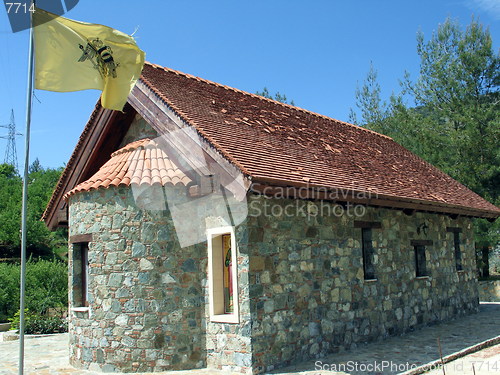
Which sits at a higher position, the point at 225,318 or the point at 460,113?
the point at 460,113

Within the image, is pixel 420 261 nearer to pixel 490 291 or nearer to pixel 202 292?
pixel 202 292

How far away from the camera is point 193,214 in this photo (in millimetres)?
9039

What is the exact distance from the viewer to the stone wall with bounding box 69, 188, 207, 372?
27.7 ft

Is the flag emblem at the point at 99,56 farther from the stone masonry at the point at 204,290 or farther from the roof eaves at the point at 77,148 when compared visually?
the roof eaves at the point at 77,148

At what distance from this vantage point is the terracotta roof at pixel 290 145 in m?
8.80

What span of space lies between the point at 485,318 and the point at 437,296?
1.99 meters

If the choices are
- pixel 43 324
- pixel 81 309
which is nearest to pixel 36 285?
pixel 43 324

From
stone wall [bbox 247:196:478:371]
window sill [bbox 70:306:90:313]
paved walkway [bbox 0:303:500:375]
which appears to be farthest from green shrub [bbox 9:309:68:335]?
stone wall [bbox 247:196:478:371]

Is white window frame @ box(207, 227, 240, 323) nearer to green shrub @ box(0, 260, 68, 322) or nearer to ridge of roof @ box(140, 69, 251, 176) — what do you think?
ridge of roof @ box(140, 69, 251, 176)

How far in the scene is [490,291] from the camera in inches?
837

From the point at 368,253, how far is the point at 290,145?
9.46 ft

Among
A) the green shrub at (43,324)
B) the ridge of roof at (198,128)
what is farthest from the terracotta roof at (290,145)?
the green shrub at (43,324)

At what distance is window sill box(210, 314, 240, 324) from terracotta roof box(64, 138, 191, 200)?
2.39m

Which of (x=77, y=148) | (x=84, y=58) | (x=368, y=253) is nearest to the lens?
(x=84, y=58)
